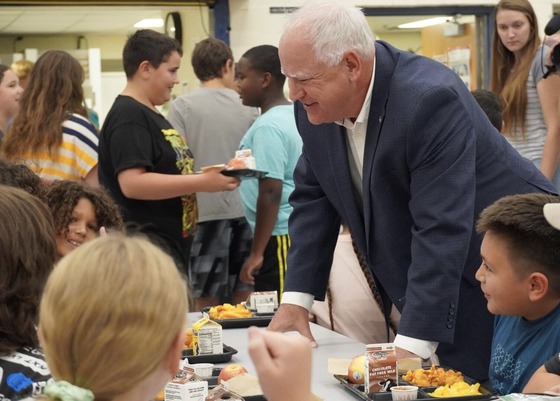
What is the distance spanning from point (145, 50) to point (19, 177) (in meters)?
2.01

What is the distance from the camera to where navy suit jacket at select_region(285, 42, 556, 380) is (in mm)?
2787

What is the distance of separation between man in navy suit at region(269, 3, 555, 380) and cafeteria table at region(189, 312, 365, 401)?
12 centimetres

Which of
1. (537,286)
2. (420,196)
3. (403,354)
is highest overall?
(420,196)

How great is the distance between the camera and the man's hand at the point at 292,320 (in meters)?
3.18

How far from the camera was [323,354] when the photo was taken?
3.05 m

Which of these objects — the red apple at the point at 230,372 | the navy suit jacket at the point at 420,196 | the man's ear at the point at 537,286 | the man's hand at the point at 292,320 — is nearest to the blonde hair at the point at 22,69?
the navy suit jacket at the point at 420,196

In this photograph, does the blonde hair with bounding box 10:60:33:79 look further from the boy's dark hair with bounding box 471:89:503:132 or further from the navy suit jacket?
the navy suit jacket

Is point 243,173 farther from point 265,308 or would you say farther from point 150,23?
point 150,23

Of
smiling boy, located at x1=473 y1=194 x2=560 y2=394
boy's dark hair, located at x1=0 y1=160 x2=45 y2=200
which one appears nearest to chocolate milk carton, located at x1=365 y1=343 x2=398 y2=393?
smiling boy, located at x1=473 y1=194 x2=560 y2=394

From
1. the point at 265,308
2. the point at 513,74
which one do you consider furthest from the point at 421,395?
the point at 513,74

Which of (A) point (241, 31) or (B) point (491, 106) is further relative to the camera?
(A) point (241, 31)

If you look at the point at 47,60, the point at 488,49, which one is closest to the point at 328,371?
the point at 47,60

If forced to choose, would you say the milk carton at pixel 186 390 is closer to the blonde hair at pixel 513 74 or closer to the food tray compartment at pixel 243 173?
the food tray compartment at pixel 243 173

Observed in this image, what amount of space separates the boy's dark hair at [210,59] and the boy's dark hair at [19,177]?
2.89m
